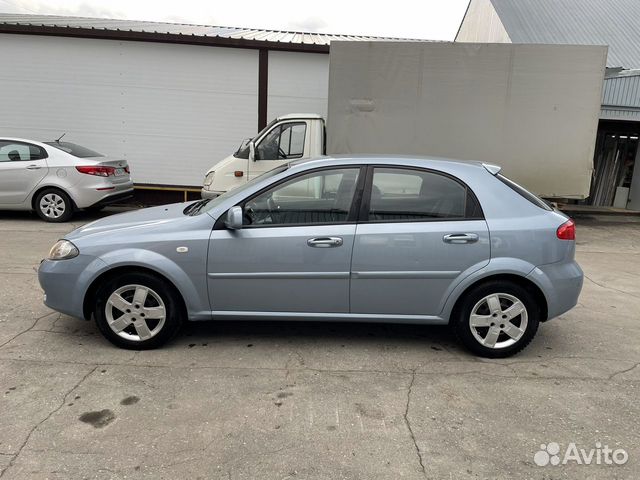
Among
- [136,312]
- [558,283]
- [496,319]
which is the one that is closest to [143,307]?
[136,312]

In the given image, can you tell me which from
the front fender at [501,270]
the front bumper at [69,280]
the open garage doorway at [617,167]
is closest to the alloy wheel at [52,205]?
the front bumper at [69,280]

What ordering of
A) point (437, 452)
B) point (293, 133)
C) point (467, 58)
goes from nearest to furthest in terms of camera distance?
point (437, 452)
point (293, 133)
point (467, 58)

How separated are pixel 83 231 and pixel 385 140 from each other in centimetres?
625

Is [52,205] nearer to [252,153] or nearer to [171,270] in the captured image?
[252,153]

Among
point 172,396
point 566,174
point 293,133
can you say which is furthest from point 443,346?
point 566,174

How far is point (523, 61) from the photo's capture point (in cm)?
902

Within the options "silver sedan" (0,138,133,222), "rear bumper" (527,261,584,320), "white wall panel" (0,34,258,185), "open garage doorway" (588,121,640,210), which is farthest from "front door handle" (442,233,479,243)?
"open garage doorway" (588,121,640,210)

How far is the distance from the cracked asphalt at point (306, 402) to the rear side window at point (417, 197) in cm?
113

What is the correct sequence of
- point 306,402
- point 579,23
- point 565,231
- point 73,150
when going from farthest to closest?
point 579,23 < point 73,150 < point 565,231 < point 306,402

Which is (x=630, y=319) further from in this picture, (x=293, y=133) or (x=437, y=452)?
(x=293, y=133)

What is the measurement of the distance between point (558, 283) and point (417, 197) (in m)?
1.27

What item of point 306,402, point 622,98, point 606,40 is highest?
point 606,40

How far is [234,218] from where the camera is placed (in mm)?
3654

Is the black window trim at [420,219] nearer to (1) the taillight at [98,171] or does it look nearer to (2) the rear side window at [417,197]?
(2) the rear side window at [417,197]
